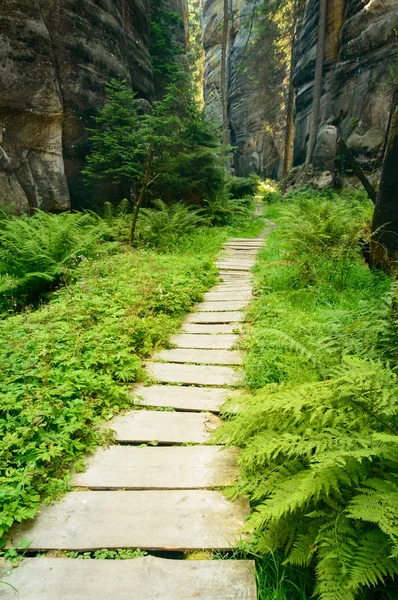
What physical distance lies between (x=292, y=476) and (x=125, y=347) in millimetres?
2286

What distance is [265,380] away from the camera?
9.77 ft

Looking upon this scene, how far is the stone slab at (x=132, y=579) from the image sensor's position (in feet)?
4.84

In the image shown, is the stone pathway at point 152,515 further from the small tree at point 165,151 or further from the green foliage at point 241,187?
the green foliage at point 241,187

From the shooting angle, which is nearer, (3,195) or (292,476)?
(292,476)

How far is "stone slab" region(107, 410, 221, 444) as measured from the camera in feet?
8.16

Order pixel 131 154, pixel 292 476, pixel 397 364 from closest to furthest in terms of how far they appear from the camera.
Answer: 1. pixel 292 476
2. pixel 397 364
3. pixel 131 154

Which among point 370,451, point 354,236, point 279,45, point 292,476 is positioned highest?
point 279,45

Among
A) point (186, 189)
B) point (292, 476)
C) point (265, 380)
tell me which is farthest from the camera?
point (186, 189)

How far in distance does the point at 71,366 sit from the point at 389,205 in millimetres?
4817

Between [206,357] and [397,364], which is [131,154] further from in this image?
[397,364]

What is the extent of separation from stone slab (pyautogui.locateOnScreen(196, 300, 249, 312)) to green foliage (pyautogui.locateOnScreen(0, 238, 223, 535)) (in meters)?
0.22

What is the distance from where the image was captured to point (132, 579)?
60.4 inches

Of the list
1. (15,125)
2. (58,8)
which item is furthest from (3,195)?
(58,8)

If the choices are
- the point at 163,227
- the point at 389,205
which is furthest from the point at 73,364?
the point at 163,227
